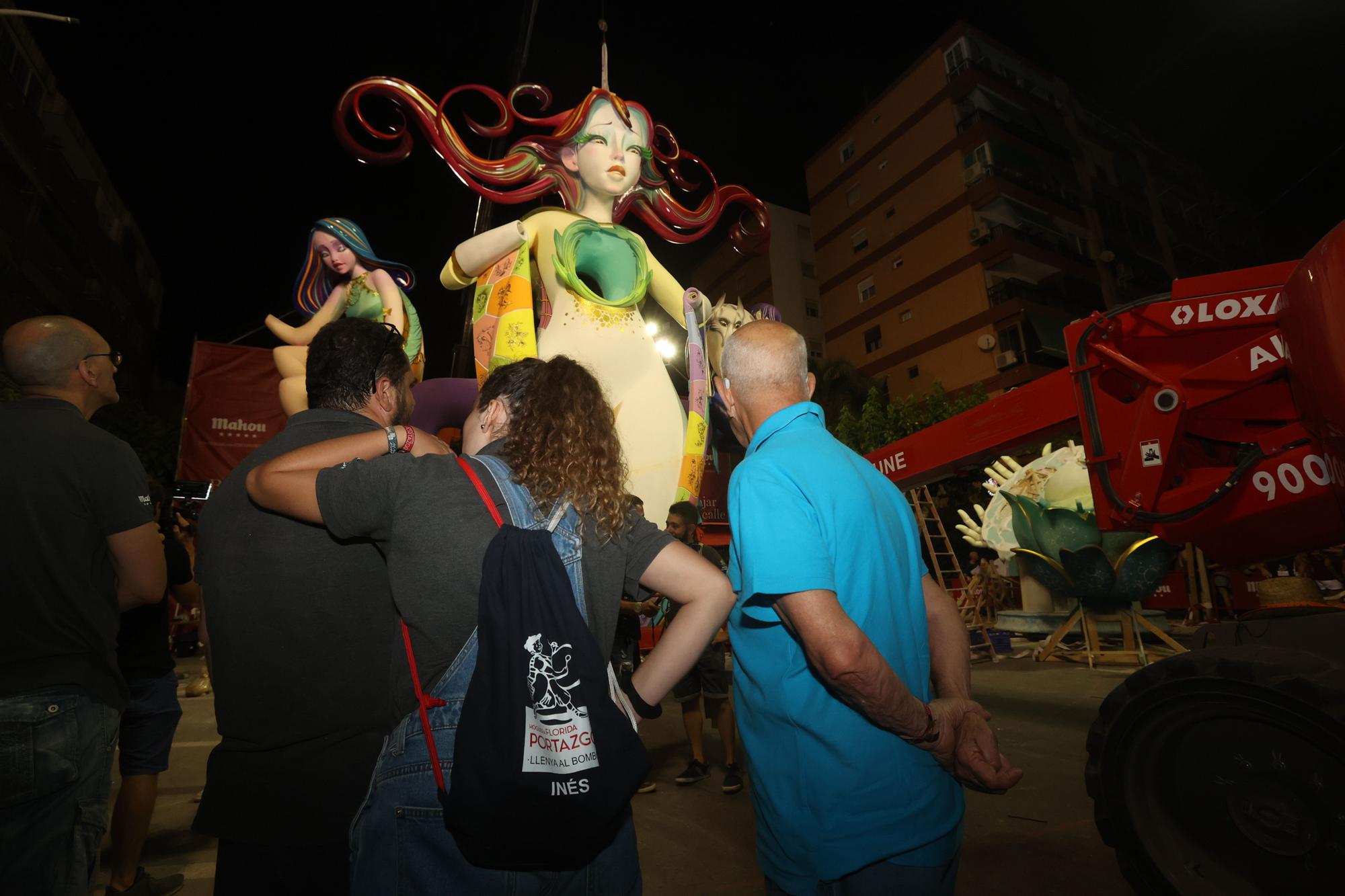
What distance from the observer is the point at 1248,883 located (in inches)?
86.6

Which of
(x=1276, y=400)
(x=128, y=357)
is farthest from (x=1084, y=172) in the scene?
(x=128, y=357)

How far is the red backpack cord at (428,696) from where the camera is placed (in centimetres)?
123

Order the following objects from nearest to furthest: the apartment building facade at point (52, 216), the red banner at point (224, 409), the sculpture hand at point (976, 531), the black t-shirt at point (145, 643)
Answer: the black t-shirt at point (145, 643)
the red banner at point (224, 409)
the sculpture hand at point (976, 531)
the apartment building facade at point (52, 216)

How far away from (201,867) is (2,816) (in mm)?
2106

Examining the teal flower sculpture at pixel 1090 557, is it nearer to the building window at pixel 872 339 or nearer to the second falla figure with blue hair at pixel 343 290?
the second falla figure with blue hair at pixel 343 290

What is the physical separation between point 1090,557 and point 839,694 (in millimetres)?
7429

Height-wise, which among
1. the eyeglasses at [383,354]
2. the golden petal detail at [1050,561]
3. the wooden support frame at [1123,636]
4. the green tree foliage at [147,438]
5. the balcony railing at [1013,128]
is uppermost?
the balcony railing at [1013,128]

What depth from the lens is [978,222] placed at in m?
24.7

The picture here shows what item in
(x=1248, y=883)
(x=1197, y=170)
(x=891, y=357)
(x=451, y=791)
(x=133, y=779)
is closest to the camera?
(x=451, y=791)

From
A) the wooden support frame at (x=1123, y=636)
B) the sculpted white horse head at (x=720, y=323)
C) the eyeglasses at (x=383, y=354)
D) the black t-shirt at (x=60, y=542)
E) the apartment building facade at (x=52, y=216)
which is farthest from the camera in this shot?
the apartment building facade at (x=52, y=216)

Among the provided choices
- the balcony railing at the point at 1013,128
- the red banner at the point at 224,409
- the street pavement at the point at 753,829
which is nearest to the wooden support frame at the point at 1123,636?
the street pavement at the point at 753,829

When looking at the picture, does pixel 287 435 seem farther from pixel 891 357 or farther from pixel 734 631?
pixel 891 357

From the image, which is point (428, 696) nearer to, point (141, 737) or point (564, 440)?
point (564, 440)

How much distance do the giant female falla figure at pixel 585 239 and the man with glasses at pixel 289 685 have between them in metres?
2.43
